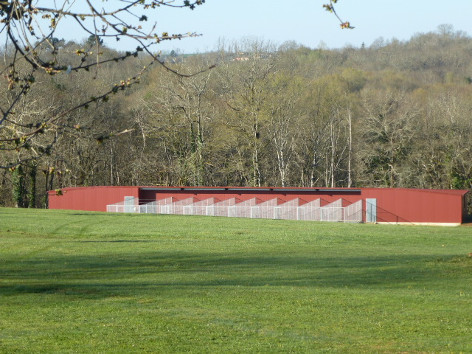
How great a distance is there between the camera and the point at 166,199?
5497 cm

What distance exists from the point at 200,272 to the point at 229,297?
4.44m

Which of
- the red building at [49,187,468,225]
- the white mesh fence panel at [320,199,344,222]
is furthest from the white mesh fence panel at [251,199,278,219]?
the white mesh fence panel at [320,199,344,222]

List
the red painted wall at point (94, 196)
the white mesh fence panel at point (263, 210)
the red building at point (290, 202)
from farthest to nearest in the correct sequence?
the red painted wall at point (94, 196) → the white mesh fence panel at point (263, 210) → the red building at point (290, 202)

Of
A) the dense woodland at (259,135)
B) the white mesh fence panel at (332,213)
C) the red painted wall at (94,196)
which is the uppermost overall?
the dense woodland at (259,135)

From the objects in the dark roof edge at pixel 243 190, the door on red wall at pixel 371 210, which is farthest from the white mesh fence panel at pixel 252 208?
the dark roof edge at pixel 243 190

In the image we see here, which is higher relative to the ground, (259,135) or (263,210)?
(259,135)

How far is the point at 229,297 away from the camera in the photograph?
14.3m

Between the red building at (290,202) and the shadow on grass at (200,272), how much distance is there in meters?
24.7

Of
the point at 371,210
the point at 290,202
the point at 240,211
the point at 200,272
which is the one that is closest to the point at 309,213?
the point at 290,202

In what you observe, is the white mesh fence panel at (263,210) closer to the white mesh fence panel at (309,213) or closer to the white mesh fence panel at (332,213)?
the white mesh fence panel at (309,213)

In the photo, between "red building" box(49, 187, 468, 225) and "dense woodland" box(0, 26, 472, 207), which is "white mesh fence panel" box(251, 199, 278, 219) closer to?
"red building" box(49, 187, 468, 225)

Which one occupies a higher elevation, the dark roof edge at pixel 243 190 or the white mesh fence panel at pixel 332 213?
the dark roof edge at pixel 243 190

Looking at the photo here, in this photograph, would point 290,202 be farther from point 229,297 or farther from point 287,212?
point 229,297

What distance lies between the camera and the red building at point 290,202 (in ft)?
A: 154
